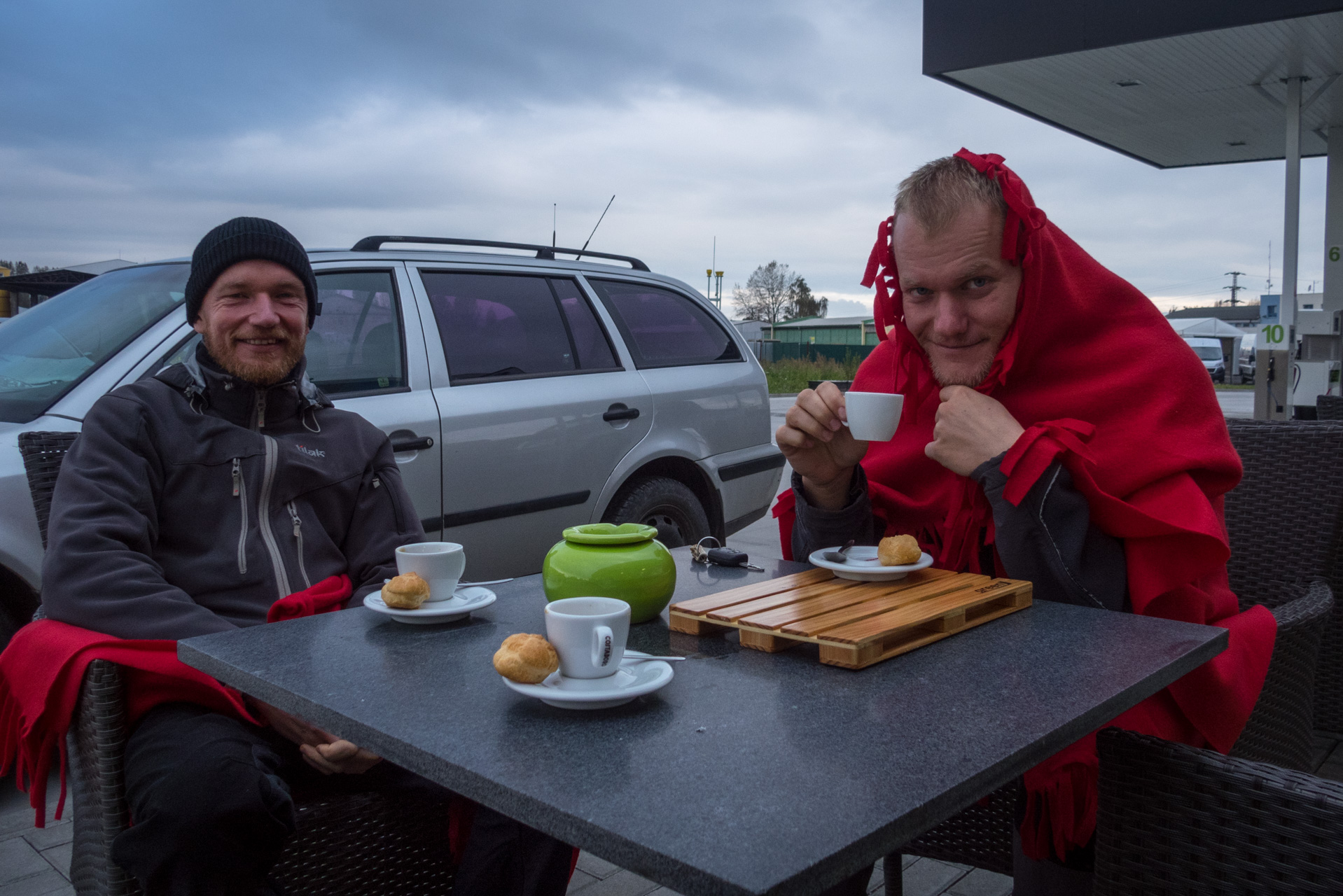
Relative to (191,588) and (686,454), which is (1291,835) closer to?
(191,588)

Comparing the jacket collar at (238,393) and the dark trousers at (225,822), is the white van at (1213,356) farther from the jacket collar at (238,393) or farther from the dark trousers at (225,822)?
the dark trousers at (225,822)

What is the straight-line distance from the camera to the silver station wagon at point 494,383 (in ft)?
10.6

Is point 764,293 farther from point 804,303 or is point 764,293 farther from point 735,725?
point 735,725

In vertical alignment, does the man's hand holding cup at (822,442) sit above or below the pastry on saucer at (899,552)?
above

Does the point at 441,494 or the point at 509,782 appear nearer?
the point at 509,782

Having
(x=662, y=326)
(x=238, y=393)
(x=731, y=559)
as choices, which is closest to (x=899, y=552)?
(x=731, y=559)

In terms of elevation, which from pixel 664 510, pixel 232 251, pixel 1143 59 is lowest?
pixel 664 510

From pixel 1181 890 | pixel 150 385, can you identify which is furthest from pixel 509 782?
pixel 150 385

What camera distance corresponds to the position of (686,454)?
15.7 ft

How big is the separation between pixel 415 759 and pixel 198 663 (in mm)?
655

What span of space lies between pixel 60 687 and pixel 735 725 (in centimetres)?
127

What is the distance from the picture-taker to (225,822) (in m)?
1.57

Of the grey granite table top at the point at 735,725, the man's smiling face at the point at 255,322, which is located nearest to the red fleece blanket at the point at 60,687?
the grey granite table top at the point at 735,725

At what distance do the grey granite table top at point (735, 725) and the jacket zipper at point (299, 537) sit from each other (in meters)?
0.61
